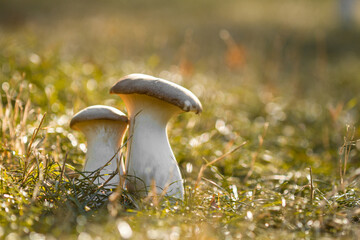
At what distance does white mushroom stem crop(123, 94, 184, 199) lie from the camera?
7.07 feet

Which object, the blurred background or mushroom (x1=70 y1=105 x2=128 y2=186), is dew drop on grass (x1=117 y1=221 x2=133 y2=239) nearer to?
mushroom (x1=70 y1=105 x2=128 y2=186)

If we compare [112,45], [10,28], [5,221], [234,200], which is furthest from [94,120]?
[10,28]

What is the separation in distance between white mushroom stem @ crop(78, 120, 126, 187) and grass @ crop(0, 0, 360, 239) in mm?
131

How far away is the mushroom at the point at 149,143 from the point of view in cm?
212

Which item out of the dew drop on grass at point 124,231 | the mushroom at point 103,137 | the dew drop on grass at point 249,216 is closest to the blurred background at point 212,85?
the mushroom at point 103,137

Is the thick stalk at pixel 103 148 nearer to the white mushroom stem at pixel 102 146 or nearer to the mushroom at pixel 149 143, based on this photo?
the white mushroom stem at pixel 102 146

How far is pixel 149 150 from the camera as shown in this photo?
217 cm

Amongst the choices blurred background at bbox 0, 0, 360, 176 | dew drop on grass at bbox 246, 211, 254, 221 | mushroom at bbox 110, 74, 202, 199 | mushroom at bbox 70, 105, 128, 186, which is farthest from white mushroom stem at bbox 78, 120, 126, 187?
dew drop on grass at bbox 246, 211, 254, 221

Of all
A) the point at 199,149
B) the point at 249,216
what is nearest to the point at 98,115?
the point at 249,216

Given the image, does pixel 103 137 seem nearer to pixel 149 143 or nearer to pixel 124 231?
pixel 149 143

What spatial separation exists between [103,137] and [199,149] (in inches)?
48.1

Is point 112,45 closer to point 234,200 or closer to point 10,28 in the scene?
point 10,28

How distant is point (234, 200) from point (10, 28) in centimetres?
687

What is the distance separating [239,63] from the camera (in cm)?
550
